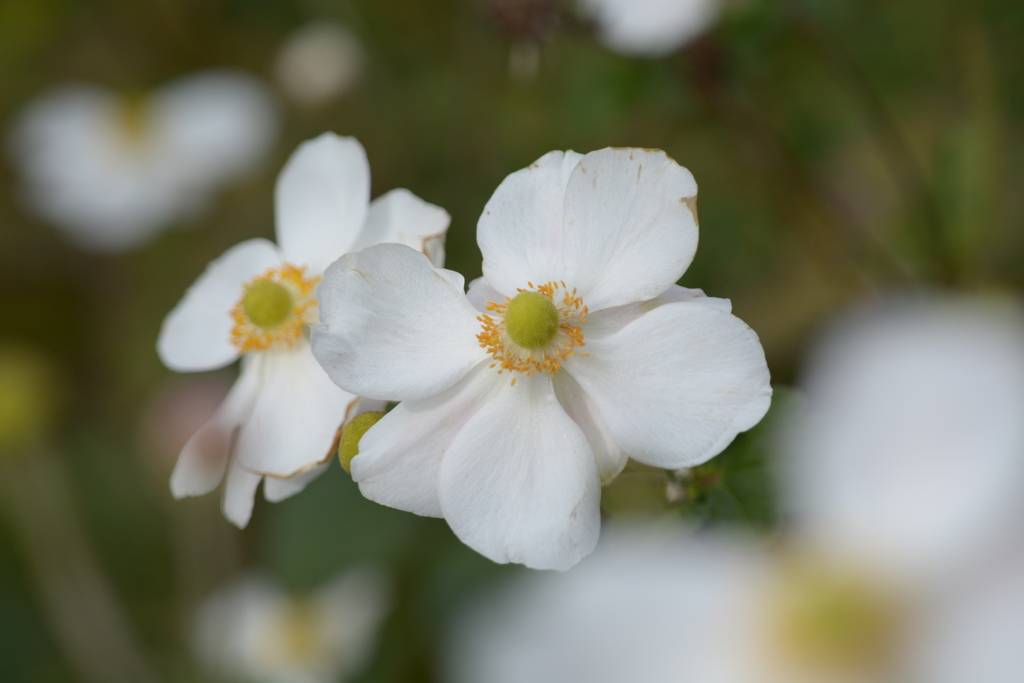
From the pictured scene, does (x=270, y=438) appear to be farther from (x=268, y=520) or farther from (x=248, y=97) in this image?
(x=248, y=97)

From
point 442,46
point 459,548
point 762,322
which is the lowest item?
point 459,548

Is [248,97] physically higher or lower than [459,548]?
higher

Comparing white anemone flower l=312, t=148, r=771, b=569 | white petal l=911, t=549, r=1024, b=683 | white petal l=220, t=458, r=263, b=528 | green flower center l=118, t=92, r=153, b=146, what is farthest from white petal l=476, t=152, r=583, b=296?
green flower center l=118, t=92, r=153, b=146

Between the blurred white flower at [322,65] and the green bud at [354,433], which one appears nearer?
the green bud at [354,433]

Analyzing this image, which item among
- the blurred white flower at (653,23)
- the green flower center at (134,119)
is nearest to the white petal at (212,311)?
the blurred white flower at (653,23)


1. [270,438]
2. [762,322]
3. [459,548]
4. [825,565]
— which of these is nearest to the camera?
[825,565]

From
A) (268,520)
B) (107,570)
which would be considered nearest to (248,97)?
(268,520)

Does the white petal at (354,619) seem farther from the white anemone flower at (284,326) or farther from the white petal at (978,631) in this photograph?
the white petal at (978,631)
